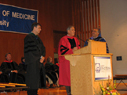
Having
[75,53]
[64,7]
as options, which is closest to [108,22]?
[64,7]

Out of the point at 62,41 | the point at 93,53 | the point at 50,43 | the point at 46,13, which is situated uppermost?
the point at 46,13

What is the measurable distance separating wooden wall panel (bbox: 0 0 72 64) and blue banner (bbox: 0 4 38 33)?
0.76ft

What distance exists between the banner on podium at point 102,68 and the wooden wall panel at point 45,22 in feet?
19.8

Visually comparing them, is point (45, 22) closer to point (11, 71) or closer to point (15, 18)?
point (15, 18)

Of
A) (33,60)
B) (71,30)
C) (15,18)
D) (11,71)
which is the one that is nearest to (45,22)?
(15,18)

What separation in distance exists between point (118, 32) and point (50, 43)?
3659mm

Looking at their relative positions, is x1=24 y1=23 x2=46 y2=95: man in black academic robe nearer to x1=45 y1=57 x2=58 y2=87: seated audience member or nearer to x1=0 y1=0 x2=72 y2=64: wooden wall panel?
x1=45 y1=57 x2=58 y2=87: seated audience member

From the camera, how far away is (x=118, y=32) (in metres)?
9.39

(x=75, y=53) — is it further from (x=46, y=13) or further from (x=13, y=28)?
(x=46, y=13)

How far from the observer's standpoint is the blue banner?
8312 millimetres

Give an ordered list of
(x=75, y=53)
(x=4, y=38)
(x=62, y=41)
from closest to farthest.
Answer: (x=75, y=53) → (x=62, y=41) → (x=4, y=38)

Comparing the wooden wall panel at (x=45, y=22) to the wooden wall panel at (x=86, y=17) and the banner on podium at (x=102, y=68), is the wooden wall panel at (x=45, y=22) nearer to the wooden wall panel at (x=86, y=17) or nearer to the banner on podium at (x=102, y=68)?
the wooden wall panel at (x=86, y=17)

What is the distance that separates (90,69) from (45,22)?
7.47m

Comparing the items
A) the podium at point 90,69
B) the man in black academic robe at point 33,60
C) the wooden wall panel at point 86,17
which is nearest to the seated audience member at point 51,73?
the wooden wall panel at point 86,17
